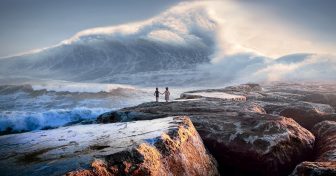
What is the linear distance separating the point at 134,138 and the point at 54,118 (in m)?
12.8

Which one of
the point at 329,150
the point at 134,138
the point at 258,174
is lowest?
the point at 258,174

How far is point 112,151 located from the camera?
15.9ft

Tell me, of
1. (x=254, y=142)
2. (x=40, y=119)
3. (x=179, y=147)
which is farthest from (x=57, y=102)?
(x=179, y=147)

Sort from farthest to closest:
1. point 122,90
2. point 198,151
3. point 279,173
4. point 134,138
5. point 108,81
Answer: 1. point 108,81
2. point 122,90
3. point 279,173
4. point 198,151
5. point 134,138

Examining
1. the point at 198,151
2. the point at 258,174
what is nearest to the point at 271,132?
the point at 258,174

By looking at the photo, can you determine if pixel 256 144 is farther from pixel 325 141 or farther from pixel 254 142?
pixel 325 141

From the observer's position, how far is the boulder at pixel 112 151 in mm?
4441

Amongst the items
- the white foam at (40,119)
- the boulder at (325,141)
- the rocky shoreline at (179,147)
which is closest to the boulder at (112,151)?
the rocky shoreline at (179,147)

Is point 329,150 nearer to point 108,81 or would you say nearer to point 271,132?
point 271,132

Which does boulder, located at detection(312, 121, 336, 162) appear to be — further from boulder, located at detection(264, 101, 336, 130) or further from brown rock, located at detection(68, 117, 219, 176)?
brown rock, located at detection(68, 117, 219, 176)

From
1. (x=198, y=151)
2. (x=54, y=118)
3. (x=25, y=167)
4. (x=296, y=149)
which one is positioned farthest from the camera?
(x=54, y=118)

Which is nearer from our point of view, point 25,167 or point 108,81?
point 25,167

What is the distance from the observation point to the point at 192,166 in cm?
569

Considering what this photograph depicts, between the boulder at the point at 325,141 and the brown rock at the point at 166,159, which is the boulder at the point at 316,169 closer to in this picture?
the boulder at the point at 325,141
